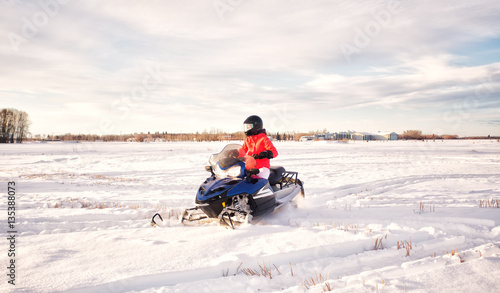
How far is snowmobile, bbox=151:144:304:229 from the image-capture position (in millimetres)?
4719

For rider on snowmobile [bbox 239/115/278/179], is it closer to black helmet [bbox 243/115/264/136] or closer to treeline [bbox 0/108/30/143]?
black helmet [bbox 243/115/264/136]

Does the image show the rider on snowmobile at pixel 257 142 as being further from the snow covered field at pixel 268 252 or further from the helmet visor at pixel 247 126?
the snow covered field at pixel 268 252

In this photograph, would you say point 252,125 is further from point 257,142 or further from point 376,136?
point 376,136

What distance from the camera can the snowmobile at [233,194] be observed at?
4.72 meters

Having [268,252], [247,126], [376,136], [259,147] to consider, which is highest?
[376,136]

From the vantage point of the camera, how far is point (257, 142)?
5715 millimetres

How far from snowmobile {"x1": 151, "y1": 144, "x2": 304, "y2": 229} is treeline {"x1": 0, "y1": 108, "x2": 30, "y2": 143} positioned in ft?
266

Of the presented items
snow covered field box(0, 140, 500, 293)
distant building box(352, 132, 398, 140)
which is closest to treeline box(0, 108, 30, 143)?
snow covered field box(0, 140, 500, 293)

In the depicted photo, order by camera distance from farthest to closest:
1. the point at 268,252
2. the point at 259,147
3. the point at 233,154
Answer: the point at 259,147 < the point at 233,154 < the point at 268,252

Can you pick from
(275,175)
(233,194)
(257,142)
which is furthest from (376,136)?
(233,194)

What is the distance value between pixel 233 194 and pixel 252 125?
1.58 meters

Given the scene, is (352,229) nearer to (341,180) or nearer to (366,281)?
(366,281)

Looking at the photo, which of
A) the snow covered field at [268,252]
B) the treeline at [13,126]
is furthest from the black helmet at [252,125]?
the treeline at [13,126]

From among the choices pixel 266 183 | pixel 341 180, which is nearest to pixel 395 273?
pixel 266 183
